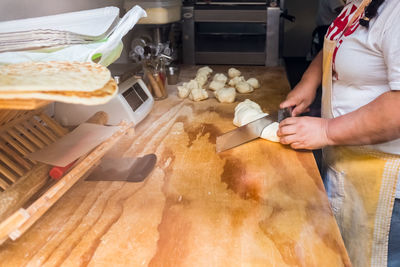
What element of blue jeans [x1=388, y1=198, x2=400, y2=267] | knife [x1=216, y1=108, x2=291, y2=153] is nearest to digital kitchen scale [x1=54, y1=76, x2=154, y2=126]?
knife [x1=216, y1=108, x2=291, y2=153]

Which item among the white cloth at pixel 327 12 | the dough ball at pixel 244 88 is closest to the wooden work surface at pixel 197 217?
the dough ball at pixel 244 88

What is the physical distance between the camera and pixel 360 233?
1.20m

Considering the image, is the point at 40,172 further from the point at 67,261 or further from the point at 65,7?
the point at 65,7

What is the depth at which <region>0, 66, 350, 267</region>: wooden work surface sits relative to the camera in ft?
2.38

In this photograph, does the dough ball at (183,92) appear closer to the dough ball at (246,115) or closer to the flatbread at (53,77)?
the dough ball at (246,115)

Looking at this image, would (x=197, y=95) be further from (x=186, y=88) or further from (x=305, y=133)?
(x=305, y=133)

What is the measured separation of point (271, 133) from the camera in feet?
4.14

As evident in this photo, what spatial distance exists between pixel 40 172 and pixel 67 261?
0.27 meters

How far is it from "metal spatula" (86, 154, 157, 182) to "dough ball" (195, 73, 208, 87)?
2.96 feet

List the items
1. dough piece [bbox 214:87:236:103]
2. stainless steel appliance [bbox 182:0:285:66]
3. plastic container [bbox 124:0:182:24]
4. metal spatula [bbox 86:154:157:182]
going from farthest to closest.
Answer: stainless steel appliance [bbox 182:0:285:66] < plastic container [bbox 124:0:182:24] < dough piece [bbox 214:87:236:103] < metal spatula [bbox 86:154:157:182]

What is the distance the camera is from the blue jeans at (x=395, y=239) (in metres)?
1.15

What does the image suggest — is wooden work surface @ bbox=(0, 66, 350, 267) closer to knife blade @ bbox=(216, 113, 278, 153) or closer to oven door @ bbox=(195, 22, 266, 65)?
knife blade @ bbox=(216, 113, 278, 153)

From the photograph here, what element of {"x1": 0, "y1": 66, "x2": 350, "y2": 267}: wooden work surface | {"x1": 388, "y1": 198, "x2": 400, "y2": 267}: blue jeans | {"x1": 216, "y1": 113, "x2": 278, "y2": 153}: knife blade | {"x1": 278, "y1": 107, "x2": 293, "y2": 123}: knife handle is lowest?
{"x1": 388, "y1": 198, "x2": 400, "y2": 267}: blue jeans

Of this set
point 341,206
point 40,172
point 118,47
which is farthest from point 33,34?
point 341,206
